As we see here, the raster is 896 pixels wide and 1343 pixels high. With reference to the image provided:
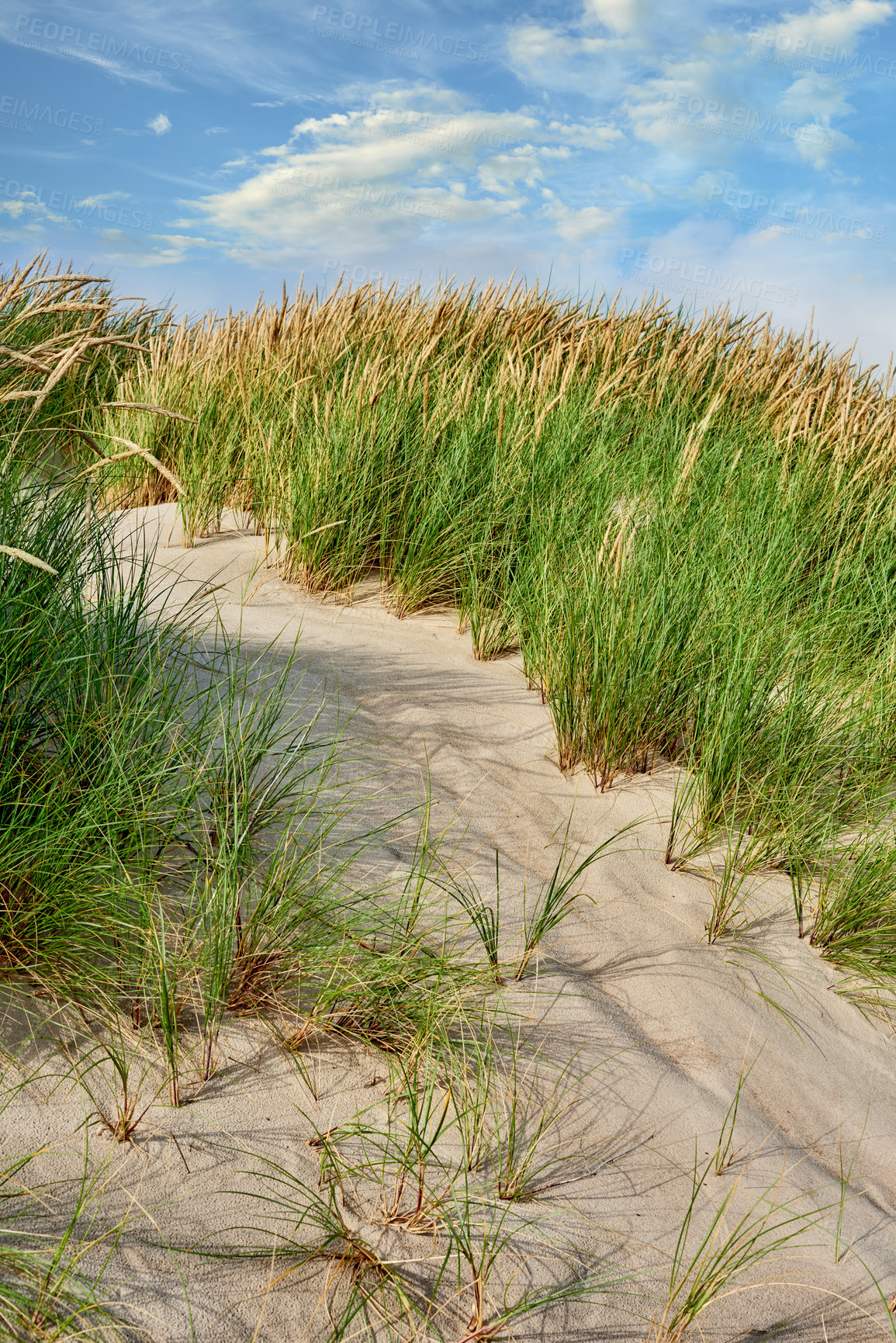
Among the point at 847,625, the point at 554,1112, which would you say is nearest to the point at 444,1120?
the point at 554,1112

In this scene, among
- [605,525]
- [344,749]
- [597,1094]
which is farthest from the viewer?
[605,525]

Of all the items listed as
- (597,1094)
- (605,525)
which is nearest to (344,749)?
(597,1094)

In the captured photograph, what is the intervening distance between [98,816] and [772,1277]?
143 centimetres

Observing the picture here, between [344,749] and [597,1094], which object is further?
[344,749]

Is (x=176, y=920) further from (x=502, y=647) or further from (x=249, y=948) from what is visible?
(x=502, y=647)

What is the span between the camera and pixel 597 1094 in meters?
1.70

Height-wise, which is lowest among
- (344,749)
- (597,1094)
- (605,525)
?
(597,1094)

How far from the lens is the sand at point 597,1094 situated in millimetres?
1329

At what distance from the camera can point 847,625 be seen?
3.27 meters

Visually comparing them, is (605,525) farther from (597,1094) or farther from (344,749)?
(597,1094)

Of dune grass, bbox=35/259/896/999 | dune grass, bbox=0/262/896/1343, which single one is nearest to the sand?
dune grass, bbox=0/262/896/1343

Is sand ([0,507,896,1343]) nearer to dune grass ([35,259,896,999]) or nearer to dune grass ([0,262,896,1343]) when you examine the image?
dune grass ([0,262,896,1343])

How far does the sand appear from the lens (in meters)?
1.33

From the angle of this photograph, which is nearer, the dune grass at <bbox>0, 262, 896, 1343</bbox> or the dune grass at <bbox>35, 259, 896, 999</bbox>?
the dune grass at <bbox>0, 262, 896, 1343</bbox>
